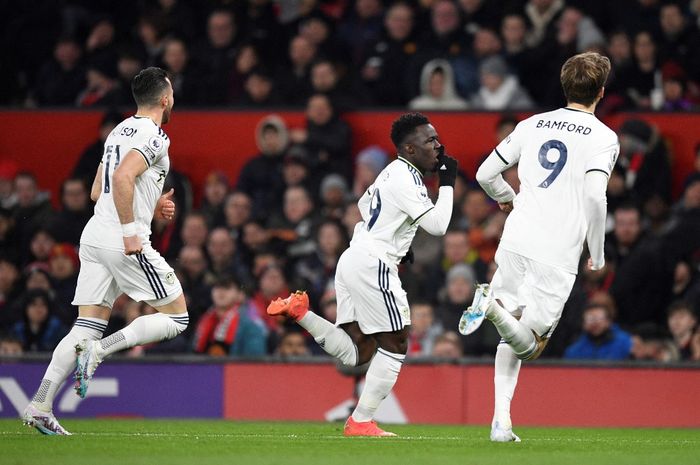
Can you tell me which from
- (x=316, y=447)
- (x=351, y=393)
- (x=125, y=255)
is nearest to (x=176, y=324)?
(x=125, y=255)

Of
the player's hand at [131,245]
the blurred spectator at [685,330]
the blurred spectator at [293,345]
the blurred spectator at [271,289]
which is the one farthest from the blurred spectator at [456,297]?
the player's hand at [131,245]

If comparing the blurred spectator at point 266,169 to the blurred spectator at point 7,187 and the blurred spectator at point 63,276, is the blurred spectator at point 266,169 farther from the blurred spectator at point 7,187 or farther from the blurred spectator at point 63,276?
the blurred spectator at point 7,187

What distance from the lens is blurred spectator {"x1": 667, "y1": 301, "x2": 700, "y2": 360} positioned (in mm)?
12531

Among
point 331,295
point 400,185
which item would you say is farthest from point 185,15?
point 400,185

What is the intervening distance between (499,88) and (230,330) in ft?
13.8

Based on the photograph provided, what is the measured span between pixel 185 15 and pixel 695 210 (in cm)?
682

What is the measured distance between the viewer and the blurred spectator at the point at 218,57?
16.2m

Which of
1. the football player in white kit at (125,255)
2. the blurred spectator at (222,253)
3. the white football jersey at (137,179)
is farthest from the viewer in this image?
the blurred spectator at (222,253)

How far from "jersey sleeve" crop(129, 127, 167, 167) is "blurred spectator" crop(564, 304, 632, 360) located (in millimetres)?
4967

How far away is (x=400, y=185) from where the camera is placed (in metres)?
9.00

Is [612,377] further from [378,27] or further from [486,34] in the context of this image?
[378,27]

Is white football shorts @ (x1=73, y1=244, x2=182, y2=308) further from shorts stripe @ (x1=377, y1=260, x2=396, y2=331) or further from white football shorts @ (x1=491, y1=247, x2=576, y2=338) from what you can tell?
white football shorts @ (x1=491, y1=247, x2=576, y2=338)

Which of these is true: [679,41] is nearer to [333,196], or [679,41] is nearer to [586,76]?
[333,196]

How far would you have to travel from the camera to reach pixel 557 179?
28.1ft
